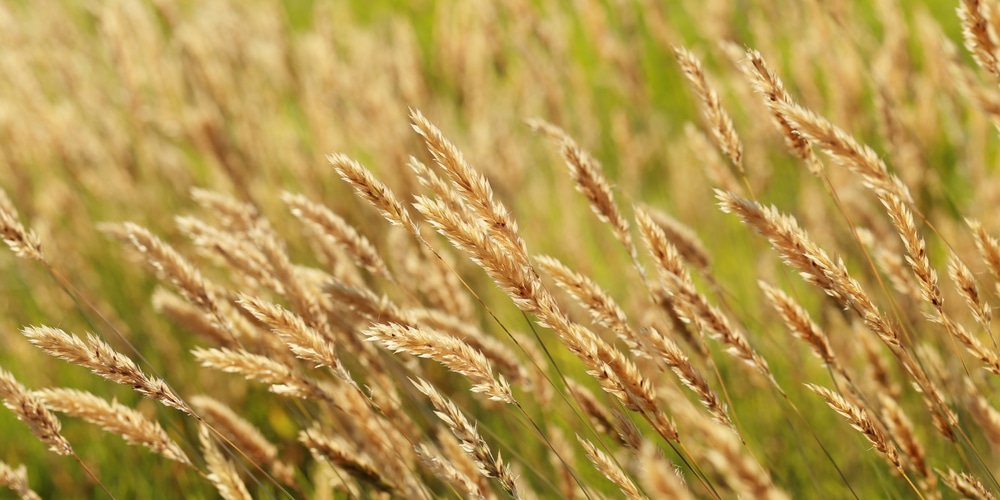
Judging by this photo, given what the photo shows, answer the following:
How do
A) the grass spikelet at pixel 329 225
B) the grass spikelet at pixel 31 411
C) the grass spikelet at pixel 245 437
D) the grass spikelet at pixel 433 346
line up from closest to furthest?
the grass spikelet at pixel 433 346
the grass spikelet at pixel 31 411
the grass spikelet at pixel 329 225
the grass spikelet at pixel 245 437

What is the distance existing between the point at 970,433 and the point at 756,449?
21.2 inches

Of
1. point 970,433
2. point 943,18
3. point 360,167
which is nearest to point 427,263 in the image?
point 360,167

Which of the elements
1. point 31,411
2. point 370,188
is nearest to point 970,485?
point 370,188

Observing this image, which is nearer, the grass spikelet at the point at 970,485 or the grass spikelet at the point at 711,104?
the grass spikelet at the point at 970,485

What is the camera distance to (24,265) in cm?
331

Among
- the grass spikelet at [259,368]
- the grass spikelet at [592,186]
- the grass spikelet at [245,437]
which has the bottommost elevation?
the grass spikelet at [245,437]

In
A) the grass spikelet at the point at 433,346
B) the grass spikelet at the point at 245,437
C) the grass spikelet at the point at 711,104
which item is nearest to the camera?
the grass spikelet at the point at 433,346

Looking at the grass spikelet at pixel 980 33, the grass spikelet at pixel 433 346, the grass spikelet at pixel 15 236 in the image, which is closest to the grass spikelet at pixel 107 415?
the grass spikelet at pixel 15 236

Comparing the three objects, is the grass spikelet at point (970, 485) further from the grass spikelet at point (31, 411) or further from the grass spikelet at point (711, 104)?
the grass spikelet at point (31, 411)

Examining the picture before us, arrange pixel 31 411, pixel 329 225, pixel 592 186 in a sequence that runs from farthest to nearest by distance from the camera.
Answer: pixel 329 225
pixel 592 186
pixel 31 411

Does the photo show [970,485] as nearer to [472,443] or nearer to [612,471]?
[612,471]

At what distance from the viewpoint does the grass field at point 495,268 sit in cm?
130

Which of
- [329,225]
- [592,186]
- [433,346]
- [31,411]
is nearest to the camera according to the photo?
[433,346]

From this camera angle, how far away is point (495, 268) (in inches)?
49.1
